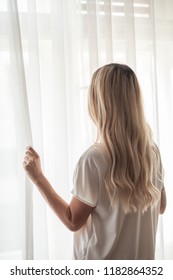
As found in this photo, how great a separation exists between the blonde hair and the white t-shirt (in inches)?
1.0

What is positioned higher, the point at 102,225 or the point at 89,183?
the point at 89,183

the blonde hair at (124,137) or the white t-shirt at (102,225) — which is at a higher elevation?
the blonde hair at (124,137)

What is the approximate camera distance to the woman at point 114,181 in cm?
92

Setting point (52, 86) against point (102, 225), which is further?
point (52, 86)

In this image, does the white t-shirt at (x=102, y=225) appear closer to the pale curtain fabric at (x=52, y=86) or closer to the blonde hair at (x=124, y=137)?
the blonde hair at (x=124, y=137)

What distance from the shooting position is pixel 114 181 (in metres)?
0.91

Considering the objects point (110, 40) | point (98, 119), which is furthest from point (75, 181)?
point (110, 40)

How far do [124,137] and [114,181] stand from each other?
0.13m

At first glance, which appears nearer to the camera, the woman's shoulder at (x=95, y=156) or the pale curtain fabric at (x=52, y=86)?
the woman's shoulder at (x=95, y=156)

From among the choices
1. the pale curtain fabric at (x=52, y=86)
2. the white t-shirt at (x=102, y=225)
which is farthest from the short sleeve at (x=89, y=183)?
the pale curtain fabric at (x=52, y=86)

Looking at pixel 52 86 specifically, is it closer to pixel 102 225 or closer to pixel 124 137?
pixel 124 137

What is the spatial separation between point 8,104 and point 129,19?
577 mm

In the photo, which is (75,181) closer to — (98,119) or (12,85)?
(98,119)

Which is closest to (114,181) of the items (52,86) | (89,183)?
(89,183)
